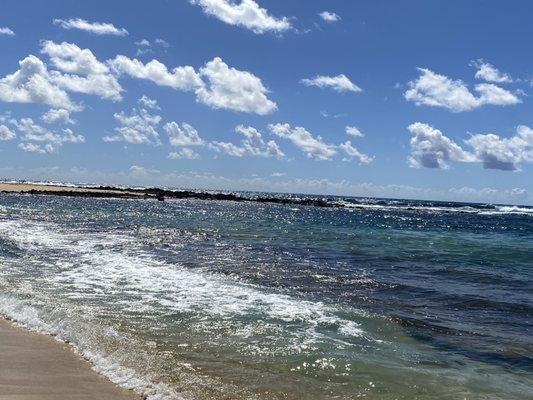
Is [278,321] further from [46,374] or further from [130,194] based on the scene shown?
[130,194]

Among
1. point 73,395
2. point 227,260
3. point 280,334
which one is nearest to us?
point 73,395

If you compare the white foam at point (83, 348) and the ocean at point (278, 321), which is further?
the ocean at point (278, 321)

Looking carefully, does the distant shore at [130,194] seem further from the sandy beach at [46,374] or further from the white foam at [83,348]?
the sandy beach at [46,374]

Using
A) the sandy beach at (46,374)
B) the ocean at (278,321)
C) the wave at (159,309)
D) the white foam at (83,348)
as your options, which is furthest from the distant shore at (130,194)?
the sandy beach at (46,374)

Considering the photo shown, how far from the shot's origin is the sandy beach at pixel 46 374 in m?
6.37

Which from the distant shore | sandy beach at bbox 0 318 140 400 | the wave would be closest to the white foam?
the wave

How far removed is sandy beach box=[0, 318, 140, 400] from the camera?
20.9 feet

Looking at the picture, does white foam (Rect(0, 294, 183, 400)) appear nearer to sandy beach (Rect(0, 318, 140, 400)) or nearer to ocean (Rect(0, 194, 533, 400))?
ocean (Rect(0, 194, 533, 400))

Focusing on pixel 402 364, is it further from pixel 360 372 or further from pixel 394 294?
pixel 394 294

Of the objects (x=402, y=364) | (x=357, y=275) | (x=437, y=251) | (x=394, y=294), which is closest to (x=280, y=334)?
(x=402, y=364)

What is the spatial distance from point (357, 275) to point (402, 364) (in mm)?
10460

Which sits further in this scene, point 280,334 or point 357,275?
point 357,275

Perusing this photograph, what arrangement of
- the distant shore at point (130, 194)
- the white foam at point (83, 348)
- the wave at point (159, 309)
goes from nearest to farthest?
the white foam at point (83, 348)
the wave at point (159, 309)
the distant shore at point (130, 194)

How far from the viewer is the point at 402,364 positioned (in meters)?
8.76
